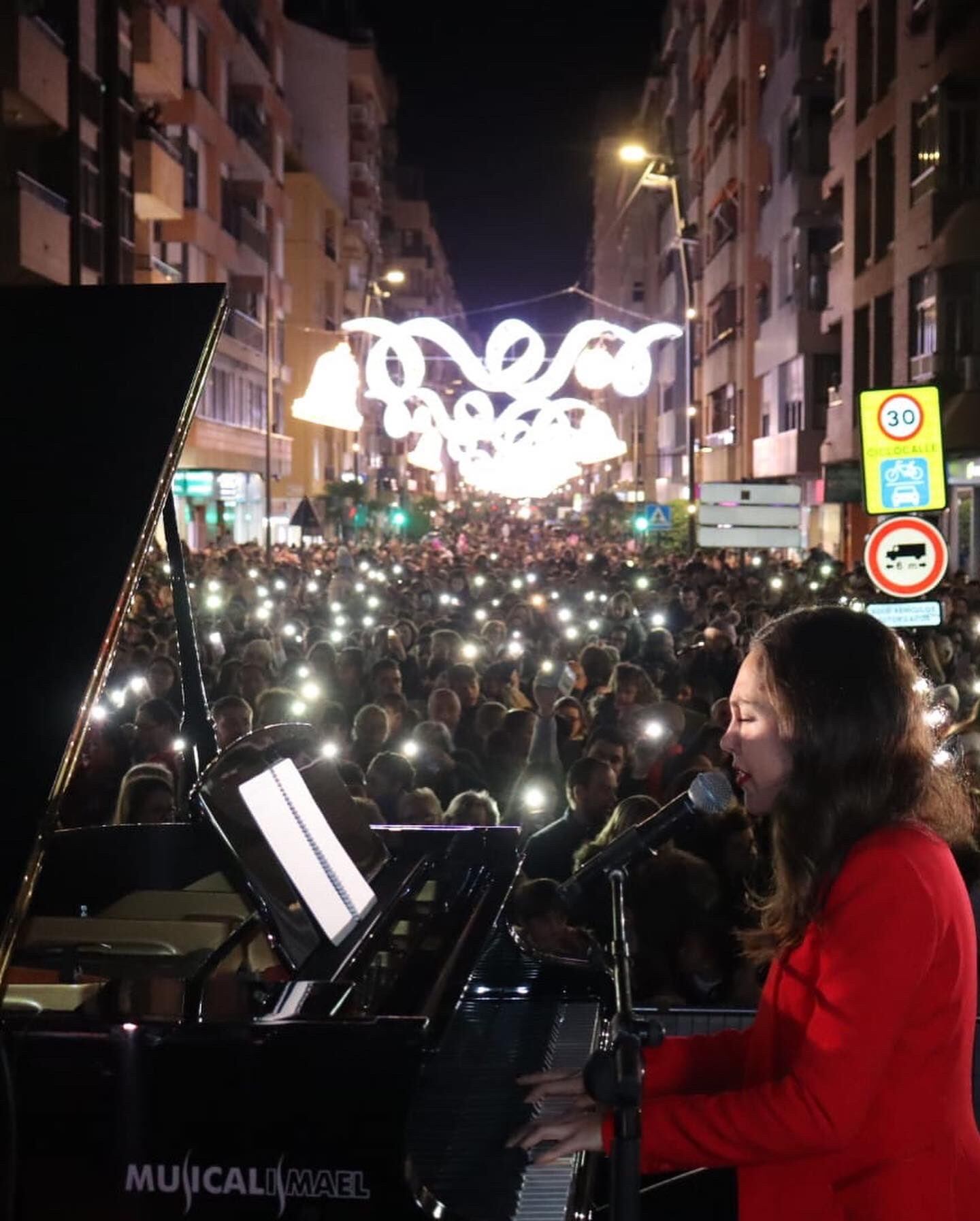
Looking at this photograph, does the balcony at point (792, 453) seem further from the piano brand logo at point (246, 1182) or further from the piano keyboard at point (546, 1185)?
the piano brand logo at point (246, 1182)

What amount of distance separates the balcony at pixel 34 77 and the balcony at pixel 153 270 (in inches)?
363

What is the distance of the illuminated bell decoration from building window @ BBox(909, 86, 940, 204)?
17580mm

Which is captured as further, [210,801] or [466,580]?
Answer: [466,580]

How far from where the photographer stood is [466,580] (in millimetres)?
26750

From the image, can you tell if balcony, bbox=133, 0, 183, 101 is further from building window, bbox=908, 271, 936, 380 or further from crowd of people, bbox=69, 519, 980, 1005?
building window, bbox=908, 271, 936, 380

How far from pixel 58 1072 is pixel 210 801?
0.87 meters

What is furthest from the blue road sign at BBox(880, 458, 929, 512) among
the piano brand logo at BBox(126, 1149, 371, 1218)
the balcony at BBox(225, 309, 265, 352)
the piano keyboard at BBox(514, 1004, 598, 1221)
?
the balcony at BBox(225, 309, 265, 352)

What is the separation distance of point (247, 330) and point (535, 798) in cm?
4729

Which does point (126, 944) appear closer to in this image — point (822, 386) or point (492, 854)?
point (492, 854)

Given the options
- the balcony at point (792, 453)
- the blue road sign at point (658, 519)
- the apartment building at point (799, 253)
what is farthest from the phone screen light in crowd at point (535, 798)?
the balcony at point (792, 453)

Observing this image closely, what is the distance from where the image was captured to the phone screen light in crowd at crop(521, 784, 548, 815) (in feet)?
31.1

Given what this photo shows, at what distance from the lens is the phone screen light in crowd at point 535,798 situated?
31.1ft

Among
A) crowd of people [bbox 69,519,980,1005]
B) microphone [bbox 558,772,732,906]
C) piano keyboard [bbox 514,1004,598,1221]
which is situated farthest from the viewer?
crowd of people [bbox 69,519,980,1005]

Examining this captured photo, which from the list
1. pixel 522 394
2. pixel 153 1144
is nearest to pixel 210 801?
pixel 153 1144
